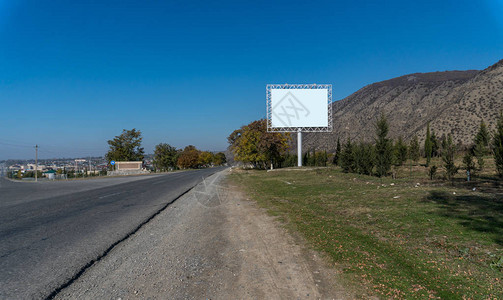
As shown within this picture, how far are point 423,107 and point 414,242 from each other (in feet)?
314

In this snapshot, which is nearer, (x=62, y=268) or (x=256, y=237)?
(x=62, y=268)

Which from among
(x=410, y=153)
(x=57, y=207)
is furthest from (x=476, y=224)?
(x=410, y=153)

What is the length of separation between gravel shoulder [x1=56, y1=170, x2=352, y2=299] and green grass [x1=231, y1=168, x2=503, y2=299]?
0.53 m

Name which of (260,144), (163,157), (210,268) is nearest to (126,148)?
(163,157)

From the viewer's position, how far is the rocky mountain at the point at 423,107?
6003 cm

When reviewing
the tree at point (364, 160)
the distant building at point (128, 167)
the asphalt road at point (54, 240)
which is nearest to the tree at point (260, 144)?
the tree at point (364, 160)

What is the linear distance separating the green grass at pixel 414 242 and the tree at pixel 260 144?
118 ft

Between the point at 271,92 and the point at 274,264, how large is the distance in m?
33.9

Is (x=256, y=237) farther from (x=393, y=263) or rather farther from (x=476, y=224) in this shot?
(x=476, y=224)

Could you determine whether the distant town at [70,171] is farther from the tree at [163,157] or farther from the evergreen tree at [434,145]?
the evergreen tree at [434,145]

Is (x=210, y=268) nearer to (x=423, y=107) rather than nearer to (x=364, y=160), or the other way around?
(x=364, y=160)

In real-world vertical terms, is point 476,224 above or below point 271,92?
below

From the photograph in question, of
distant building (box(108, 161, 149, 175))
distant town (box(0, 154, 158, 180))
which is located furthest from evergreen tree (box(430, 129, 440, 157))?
distant town (box(0, 154, 158, 180))

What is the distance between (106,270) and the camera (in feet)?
16.2
